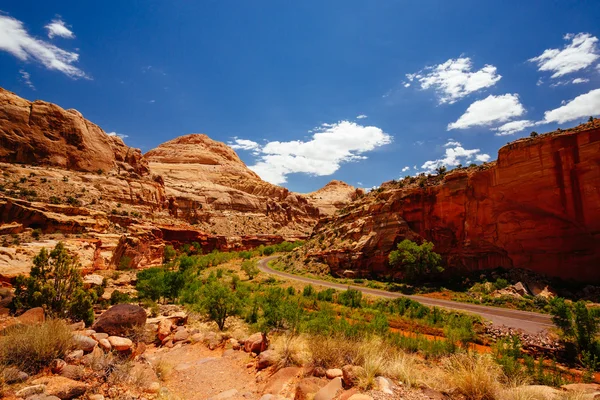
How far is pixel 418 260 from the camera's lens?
2812 cm

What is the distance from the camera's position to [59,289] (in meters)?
11.0

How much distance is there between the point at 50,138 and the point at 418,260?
57.0m

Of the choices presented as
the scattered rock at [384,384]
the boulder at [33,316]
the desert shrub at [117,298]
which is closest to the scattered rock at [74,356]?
the boulder at [33,316]

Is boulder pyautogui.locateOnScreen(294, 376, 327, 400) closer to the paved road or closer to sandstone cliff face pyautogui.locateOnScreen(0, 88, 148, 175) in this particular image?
the paved road

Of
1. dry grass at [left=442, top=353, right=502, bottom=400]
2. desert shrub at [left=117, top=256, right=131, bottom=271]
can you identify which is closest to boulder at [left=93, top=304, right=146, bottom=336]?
dry grass at [left=442, top=353, right=502, bottom=400]

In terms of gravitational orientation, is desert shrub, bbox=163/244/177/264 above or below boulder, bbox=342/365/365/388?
above

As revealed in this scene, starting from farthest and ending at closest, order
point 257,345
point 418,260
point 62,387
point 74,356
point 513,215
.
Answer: point 418,260 < point 513,215 < point 257,345 < point 74,356 < point 62,387

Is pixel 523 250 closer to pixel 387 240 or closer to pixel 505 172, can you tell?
pixel 505 172

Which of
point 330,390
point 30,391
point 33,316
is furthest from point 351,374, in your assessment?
point 33,316

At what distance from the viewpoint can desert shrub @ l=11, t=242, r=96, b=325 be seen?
1053 centimetres

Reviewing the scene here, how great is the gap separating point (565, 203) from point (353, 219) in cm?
2380

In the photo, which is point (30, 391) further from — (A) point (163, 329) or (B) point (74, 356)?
(A) point (163, 329)

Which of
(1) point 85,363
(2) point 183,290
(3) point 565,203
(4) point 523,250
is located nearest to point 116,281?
(2) point 183,290

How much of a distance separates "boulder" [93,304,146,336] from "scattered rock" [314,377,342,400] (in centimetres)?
728
